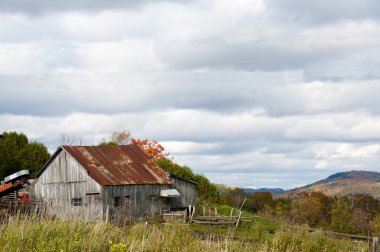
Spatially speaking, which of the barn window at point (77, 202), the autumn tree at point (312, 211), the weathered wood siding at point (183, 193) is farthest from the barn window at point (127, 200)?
the autumn tree at point (312, 211)

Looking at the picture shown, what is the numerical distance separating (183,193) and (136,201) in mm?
5552

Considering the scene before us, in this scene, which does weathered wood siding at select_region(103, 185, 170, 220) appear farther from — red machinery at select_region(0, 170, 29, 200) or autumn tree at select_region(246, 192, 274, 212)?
autumn tree at select_region(246, 192, 274, 212)

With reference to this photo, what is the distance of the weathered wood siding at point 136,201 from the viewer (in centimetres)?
4141

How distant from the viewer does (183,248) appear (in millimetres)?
13477

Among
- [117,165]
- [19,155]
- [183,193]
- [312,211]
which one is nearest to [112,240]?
[117,165]

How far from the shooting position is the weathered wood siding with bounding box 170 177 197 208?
47.0 metres

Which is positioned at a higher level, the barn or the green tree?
Answer: the green tree

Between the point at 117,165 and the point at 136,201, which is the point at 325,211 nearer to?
the point at 117,165

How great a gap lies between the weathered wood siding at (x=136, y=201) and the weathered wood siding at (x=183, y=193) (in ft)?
4.58

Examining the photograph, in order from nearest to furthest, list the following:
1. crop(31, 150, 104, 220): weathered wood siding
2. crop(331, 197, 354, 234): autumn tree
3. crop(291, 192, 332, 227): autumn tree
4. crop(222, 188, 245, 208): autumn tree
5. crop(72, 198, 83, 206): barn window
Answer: crop(31, 150, 104, 220): weathered wood siding → crop(72, 198, 83, 206): barn window → crop(222, 188, 245, 208): autumn tree → crop(331, 197, 354, 234): autumn tree → crop(291, 192, 332, 227): autumn tree

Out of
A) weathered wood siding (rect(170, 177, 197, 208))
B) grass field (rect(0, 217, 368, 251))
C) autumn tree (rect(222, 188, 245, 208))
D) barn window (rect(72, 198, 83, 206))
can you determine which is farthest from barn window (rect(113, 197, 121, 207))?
grass field (rect(0, 217, 368, 251))

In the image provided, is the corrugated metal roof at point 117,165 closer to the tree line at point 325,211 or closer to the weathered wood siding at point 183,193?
the weathered wood siding at point 183,193

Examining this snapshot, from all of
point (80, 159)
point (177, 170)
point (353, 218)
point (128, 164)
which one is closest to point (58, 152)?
point (80, 159)

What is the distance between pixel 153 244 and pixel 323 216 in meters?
98.0
